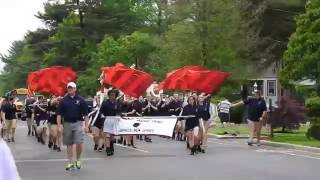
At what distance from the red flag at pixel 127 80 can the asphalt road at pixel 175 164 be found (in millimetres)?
2427

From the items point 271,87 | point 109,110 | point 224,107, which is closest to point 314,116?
point 109,110

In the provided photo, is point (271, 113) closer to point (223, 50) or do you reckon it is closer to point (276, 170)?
point (276, 170)

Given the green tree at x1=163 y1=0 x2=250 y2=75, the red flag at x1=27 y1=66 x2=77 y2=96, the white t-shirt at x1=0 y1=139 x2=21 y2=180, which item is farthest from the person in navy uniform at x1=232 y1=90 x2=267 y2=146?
the green tree at x1=163 y1=0 x2=250 y2=75

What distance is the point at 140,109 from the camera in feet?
89.7

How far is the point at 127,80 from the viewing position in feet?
82.4

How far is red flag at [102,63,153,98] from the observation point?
2495 centimetres

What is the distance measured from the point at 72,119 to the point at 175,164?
2865mm

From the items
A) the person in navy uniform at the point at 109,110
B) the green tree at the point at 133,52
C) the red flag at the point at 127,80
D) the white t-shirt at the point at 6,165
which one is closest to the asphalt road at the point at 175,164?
the person in navy uniform at the point at 109,110

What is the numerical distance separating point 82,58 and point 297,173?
193 ft

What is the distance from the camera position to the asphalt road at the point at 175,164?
14.8 metres

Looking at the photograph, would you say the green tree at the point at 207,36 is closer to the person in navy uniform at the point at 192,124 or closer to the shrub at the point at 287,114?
the shrub at the point at 287,114

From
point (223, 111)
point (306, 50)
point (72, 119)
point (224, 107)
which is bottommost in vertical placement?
point (72, 119)

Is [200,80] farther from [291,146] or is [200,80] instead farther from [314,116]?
[291,146]

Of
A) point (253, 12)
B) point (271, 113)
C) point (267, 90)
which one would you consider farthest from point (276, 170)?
point (267, 90)
